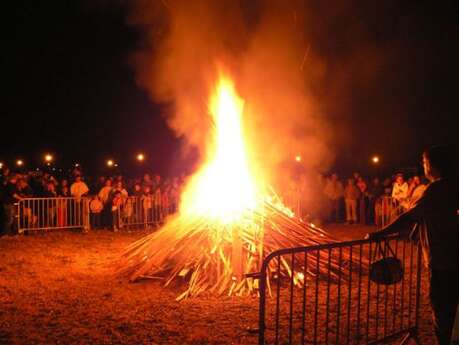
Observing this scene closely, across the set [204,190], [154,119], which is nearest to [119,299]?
[204,190]

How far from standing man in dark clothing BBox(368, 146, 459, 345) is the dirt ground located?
1355mm

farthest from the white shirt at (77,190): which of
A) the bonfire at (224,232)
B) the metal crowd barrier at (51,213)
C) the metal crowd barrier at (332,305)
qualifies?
the metal crowd barrier at (332,305)

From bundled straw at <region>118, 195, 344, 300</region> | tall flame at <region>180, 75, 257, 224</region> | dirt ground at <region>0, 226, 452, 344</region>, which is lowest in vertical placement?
dirt ground at <region>0, 226, 452, 344</region>

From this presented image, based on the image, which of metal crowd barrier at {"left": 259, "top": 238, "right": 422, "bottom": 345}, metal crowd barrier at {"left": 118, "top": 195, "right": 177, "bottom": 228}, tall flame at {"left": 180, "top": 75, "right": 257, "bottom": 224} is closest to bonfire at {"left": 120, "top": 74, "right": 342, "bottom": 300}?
tall flame at {"left": 180, "top": 75, "right": 257, "bottom": 224}

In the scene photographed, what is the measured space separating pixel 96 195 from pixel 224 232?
7354mm

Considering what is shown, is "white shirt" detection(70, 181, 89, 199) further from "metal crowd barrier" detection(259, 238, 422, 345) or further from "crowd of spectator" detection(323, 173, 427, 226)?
"crowd of spectator" detection(323, 173, 427, 226)

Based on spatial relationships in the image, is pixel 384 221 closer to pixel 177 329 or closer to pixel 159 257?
pixel 159 257

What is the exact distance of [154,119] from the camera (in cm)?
3453

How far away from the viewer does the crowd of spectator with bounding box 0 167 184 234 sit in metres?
11.9

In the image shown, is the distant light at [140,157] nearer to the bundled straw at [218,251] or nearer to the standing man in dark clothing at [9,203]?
the standing man in dark clothing at [9,203]

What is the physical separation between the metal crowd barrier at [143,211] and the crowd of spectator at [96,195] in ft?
0.10

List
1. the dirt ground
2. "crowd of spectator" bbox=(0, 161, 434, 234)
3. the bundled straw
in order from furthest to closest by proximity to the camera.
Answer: "crowd of spectator" bbox=(0, 161, 434, 234) → the bundled straw → the dirt ground

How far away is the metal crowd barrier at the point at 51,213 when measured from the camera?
12.3 m

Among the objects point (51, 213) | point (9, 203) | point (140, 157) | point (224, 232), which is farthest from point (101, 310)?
point (140, 157)
